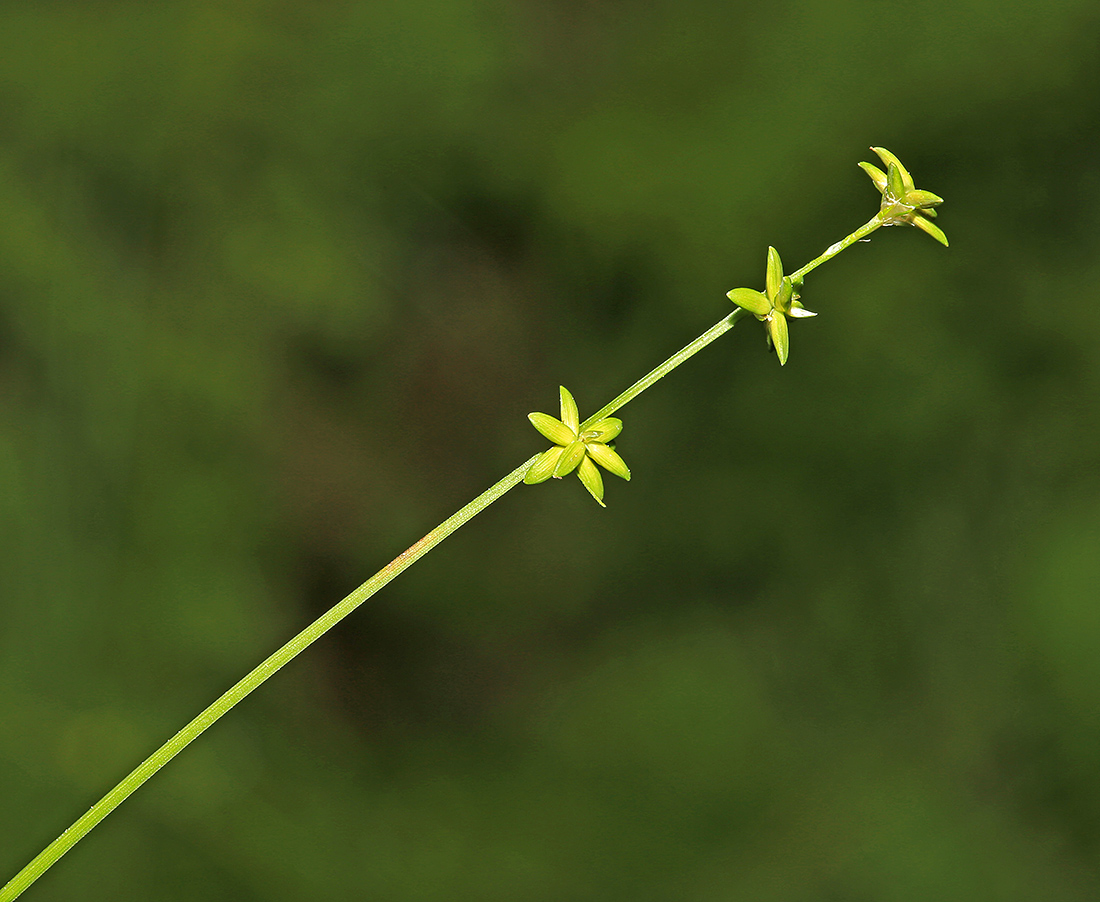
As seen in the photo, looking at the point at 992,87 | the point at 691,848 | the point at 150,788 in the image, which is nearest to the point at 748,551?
the point at 691,848

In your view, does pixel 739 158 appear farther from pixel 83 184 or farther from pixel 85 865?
pixel 85 865

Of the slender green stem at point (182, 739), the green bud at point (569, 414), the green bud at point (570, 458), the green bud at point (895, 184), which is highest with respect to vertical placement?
the green bud at point (895, 184)

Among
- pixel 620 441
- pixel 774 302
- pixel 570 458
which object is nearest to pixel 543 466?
pixel 570 458

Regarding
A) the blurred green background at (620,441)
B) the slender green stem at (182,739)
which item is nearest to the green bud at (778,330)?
the slender green stem at (182,739)

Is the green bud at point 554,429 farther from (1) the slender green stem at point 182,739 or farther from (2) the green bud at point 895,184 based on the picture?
(2) the green bud at point 895,184

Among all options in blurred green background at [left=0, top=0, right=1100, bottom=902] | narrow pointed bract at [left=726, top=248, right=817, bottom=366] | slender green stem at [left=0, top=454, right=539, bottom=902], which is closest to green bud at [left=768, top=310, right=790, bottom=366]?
narrow pointed bract at [left=726, top=248, right=817, bottom=366]

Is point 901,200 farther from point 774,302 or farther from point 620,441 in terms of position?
point 620,441

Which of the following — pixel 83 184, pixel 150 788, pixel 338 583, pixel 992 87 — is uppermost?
pixel 83 184
